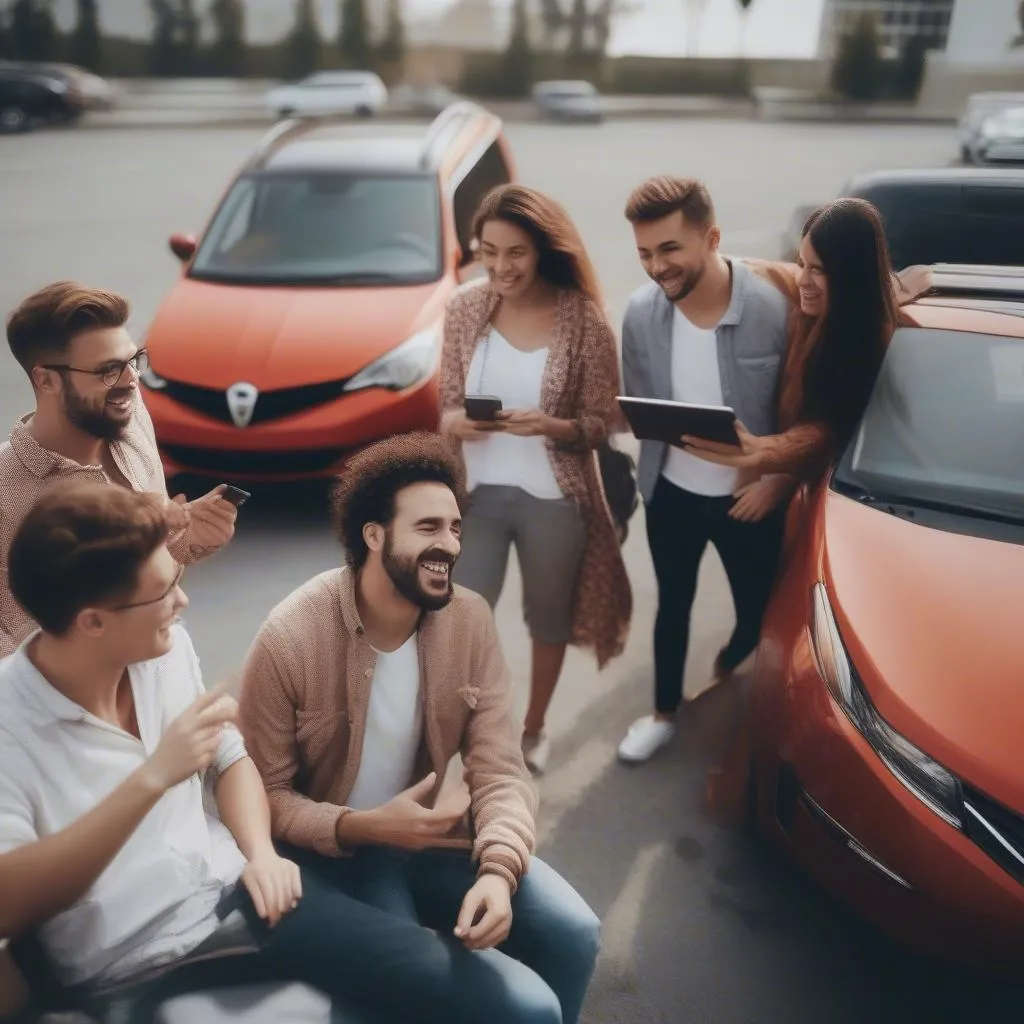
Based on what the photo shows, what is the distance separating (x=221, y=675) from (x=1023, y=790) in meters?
2.79

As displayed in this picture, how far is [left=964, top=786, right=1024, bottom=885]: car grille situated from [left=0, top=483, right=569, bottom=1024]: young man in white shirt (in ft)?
3.31

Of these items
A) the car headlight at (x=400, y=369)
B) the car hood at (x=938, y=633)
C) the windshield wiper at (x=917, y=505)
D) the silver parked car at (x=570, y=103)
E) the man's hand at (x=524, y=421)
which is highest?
the man's hand at (x=524, y=421)

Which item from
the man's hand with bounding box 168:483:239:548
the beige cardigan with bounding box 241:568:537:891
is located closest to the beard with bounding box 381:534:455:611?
the beige cardigan with bounding box 241:568:537:891

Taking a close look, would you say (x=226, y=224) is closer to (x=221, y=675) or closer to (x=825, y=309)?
(x=221, y=675)

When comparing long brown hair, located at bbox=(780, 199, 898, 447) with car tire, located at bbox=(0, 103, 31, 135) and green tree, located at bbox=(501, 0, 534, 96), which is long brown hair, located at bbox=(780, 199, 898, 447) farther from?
green tree, located at bbox=(501, 0, 534, 96)

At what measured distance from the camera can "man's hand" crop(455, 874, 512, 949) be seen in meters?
1.84

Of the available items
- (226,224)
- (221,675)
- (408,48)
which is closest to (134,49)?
(408,48)

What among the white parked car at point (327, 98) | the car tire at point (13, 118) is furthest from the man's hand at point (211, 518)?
the white parked car at point (327, 98)

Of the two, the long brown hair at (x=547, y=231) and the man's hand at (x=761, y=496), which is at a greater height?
the long brown hair at (x=547, y=231)

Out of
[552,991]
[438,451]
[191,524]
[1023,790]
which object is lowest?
[552,991]

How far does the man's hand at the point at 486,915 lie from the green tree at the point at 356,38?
146 ft

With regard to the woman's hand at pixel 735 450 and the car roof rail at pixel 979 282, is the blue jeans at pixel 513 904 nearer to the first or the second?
the woman's hand at pixel 735 450

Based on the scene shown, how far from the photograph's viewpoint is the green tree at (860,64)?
34.3 metres

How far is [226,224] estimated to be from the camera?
573cm
